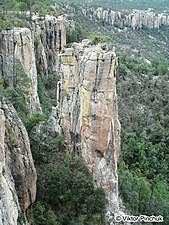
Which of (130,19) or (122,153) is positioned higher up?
(122,153)

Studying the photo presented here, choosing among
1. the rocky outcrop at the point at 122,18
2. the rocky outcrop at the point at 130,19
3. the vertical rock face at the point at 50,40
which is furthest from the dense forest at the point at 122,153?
the rocky outcrop at the point at 130,19

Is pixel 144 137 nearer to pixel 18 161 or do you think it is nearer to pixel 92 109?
pixel 92 109

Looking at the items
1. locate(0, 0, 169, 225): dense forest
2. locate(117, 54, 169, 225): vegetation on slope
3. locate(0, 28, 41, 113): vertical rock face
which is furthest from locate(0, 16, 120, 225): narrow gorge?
locate(0, 28, 41, 113): vertical rock face

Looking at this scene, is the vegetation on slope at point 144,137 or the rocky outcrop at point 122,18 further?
the rocky outcrop at point 122,18

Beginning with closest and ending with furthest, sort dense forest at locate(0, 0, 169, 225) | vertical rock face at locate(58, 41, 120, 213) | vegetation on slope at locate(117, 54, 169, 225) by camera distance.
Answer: dense forest at locate(0, 0, 169, 225) → vertical rock face at locate(58, 41, 120, 213) → vegetation on slope at locate(117, 54, 169, 225)

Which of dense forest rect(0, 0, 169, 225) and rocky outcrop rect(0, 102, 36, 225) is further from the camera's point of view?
dense forest rect(0, 0, 169, 225)

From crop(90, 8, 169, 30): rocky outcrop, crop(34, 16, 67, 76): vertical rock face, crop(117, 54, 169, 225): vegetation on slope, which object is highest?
crop(34, 16, 67, 76): vertical rock face

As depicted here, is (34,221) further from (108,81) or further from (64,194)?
(108,81)

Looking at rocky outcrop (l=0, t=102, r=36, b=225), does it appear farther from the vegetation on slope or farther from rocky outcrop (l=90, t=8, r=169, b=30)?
rocky outcrop (l=90, t=8, r=169, b=30)

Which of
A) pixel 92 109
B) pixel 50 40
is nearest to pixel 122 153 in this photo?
pixel 92 109

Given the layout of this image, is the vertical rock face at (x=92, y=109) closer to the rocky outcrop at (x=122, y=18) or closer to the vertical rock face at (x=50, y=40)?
the vertical rock face at (x=50, y=40)
